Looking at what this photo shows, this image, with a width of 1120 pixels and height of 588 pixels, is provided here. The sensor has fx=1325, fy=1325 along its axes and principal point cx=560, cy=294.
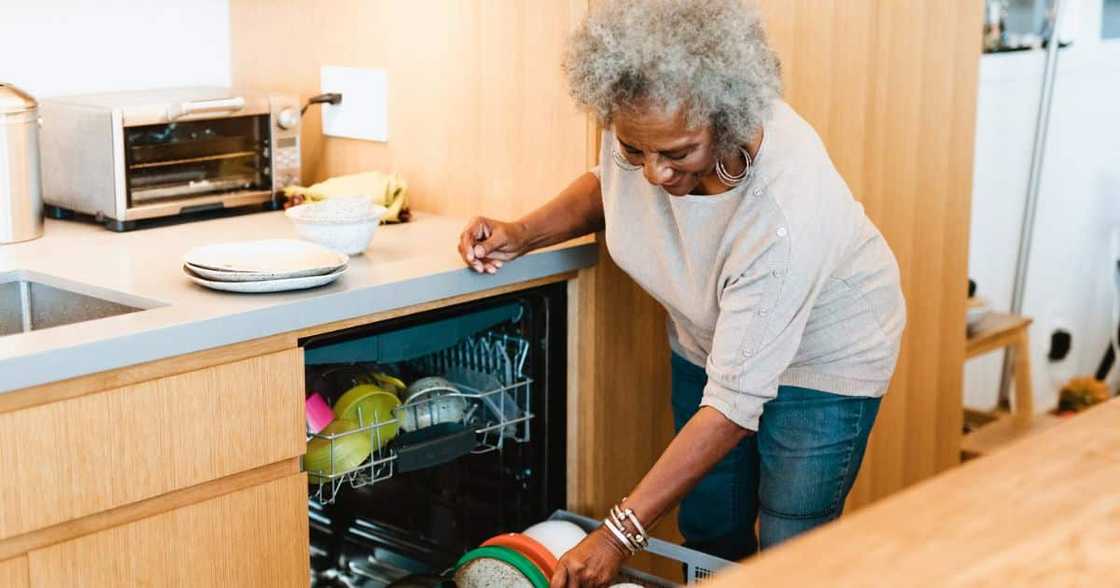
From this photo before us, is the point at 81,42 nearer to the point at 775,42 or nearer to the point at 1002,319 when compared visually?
the point at 775,42

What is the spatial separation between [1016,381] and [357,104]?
2168 mm

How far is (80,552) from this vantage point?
1.58 meters

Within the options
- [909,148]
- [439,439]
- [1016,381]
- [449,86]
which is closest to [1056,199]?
[1016,381]

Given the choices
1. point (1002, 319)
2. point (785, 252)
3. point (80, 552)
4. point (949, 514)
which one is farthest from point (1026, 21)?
point (949, 514)

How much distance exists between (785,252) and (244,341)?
706 mm

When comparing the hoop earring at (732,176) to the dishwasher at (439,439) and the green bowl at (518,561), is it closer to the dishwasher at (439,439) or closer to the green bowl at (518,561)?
the dishwasher at (439,439)

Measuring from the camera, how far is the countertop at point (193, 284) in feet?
5.03

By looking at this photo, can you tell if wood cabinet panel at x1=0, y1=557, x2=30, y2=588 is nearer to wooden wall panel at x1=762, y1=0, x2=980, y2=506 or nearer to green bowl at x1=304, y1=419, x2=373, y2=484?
green bowl at x1=304, y1=419, x2=373, y2=484

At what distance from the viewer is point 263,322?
1.70 m

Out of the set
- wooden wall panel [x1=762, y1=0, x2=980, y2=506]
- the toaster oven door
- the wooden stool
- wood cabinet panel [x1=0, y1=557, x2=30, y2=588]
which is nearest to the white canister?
the toaster oven door

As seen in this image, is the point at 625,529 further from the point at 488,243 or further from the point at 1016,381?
the point at 1016,381

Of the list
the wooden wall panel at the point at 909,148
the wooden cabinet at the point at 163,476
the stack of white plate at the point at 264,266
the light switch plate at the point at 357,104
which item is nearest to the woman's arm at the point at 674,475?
the wooden cabinet at the point at 163,476

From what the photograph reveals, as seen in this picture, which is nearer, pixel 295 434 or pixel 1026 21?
pixel 295 434

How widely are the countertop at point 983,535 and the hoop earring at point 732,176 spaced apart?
93 centimetres
